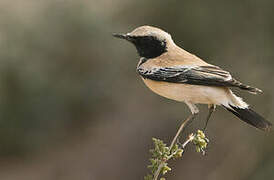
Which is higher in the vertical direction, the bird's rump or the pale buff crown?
the pale buff crown

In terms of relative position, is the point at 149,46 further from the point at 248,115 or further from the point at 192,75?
the point at 248,115

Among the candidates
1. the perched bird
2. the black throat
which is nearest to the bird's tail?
the perched bird

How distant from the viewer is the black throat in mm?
4805

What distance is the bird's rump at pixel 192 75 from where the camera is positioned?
14.2 ft

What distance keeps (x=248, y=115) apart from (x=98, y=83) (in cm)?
871

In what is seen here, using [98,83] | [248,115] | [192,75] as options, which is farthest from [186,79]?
[98,83]

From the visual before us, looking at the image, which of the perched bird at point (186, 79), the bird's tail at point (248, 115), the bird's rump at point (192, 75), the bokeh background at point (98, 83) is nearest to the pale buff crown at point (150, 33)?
the perched bird at point (186, 79)

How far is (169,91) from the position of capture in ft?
14.4

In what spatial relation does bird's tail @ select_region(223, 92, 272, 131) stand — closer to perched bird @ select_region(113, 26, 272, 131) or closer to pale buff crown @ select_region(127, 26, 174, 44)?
perched bird @ select_region(113, 26, 272, 131)

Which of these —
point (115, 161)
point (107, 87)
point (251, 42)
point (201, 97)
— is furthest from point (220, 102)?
point (107, 87)

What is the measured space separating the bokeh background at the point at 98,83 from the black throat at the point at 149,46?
218 inches

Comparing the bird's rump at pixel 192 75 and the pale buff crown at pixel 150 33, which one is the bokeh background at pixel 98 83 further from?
the bird's rump at pixel 192 75

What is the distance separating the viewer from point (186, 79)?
445 cm

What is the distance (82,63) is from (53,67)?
2.38ft
